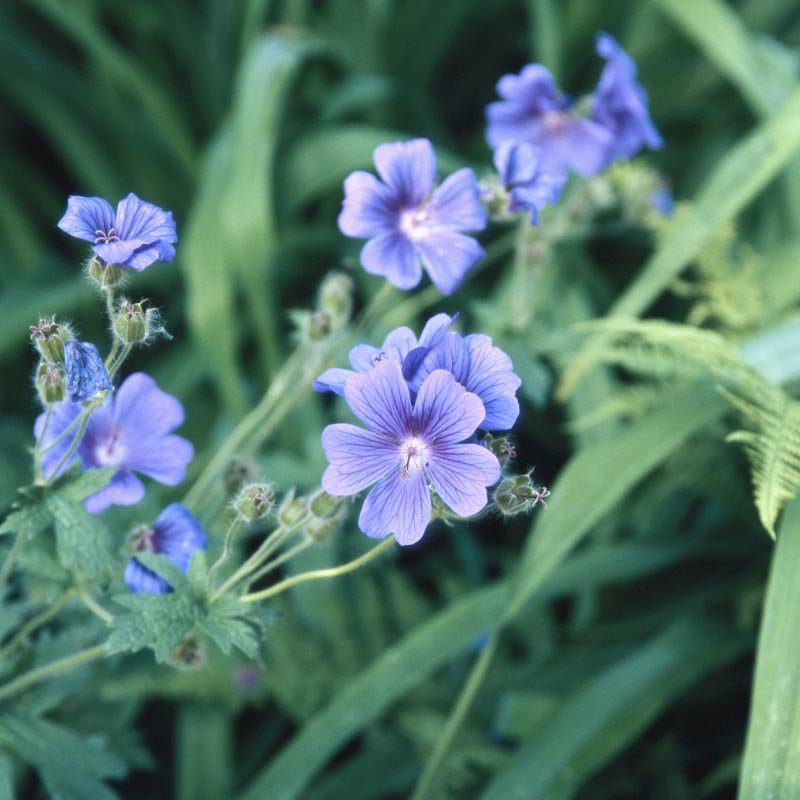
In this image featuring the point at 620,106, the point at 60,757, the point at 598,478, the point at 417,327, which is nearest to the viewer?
the point at 60,757

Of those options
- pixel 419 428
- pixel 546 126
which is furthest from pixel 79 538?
pixel 546 126

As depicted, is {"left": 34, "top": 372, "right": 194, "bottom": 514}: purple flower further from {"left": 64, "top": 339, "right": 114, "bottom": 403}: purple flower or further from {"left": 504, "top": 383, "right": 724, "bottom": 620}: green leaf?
{"left": 504, "top": 383, "right": 724, "bottom": 620}: green leaf

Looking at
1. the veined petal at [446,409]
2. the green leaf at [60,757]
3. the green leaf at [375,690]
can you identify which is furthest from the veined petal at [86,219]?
the green leaf at [375,690]

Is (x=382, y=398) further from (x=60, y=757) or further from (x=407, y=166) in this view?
(x=60, y=757)

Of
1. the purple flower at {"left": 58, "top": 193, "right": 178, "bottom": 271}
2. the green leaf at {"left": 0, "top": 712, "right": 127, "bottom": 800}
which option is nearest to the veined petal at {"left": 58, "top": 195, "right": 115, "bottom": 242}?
the purple flower at {"left": 58, "top": 193, "right": 178, "bottom": 271}

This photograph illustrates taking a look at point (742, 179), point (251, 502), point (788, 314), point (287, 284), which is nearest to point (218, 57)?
point (287, 284)

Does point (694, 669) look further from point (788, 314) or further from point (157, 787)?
point (157, 787)
